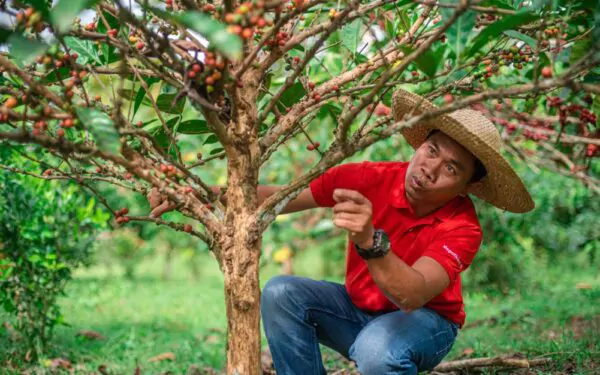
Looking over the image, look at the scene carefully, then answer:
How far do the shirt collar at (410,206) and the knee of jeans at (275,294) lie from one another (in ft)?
1.73

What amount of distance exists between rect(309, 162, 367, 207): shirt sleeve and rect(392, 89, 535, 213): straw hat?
0.92ft

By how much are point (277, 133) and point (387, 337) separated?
82 cm

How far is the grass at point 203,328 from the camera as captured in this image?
11.4ft

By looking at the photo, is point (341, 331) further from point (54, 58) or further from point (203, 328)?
point (203, 328)

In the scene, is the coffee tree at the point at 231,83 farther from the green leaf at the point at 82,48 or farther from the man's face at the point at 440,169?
the man's face at the point at 440,169

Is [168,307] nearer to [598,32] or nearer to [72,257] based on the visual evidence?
[72,257]

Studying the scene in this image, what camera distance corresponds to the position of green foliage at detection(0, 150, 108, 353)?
3.62 metres

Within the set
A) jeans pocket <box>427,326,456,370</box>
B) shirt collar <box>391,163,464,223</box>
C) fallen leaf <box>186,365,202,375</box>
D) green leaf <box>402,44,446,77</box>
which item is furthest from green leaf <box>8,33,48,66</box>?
fallen leaf <box>186,365,202,375</box>

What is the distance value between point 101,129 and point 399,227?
4.32 feet

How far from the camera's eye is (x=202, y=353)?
4.10m

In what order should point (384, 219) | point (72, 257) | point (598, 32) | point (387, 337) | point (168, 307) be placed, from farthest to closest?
point (168, 307)
point (72, 257)
point (384, 219)
point (387, 337)
point (598, 32)

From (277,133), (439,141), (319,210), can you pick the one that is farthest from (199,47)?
(319,210)

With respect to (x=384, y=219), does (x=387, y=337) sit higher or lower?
lower

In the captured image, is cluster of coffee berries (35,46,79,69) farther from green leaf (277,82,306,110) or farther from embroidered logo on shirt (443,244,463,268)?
embroidered logo on shirt (443,244,463,268)
